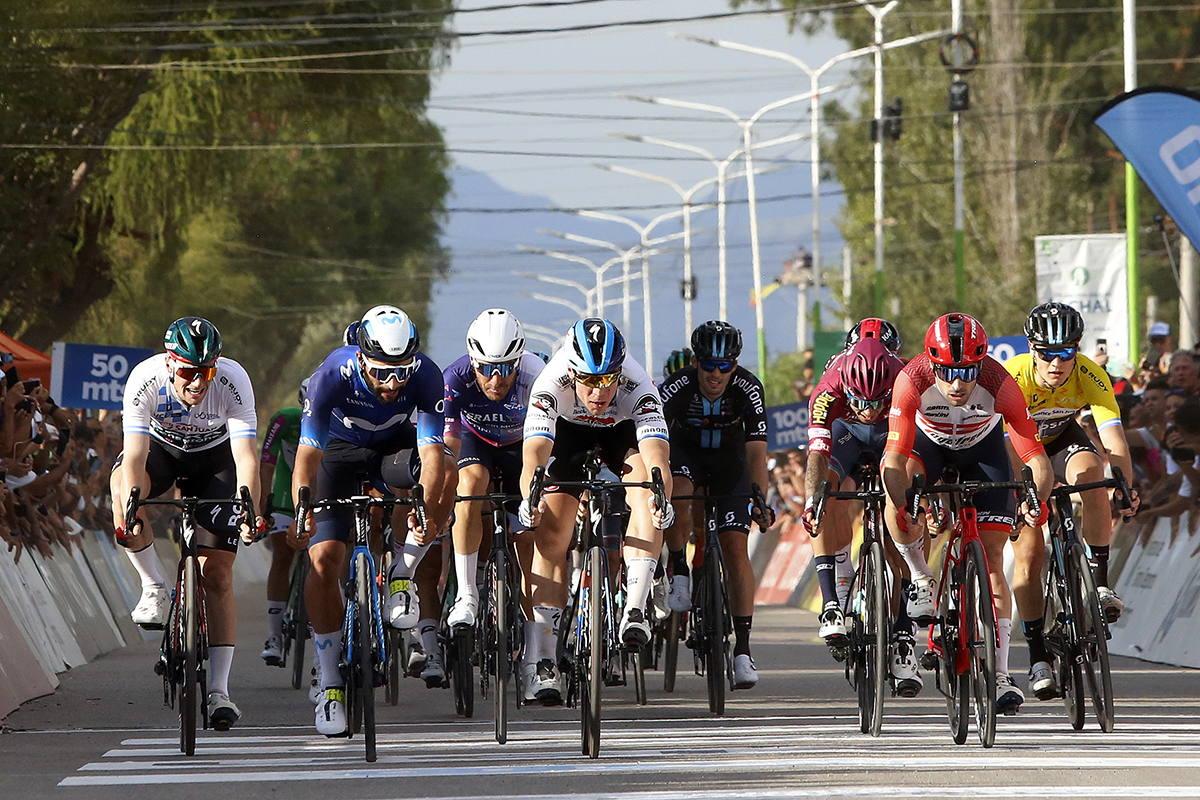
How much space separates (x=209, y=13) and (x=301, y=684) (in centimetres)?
1820

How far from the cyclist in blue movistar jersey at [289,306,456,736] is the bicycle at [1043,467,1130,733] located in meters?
3.18

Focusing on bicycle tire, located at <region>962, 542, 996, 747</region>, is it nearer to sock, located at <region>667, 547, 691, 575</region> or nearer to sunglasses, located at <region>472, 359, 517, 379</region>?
sunglasses, located at <region>472, 359, 517, 379</region>

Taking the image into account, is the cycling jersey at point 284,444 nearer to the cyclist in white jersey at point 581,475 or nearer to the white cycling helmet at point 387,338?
the cyclist in white jersey at point 581,475

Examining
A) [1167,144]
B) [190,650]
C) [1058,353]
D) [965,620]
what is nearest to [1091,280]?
[1167,144]

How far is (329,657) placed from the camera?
10.2 meters

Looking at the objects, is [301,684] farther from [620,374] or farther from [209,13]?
[209,13]

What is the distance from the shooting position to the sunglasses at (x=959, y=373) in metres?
10.1

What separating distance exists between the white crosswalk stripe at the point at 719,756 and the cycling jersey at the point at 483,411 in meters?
1.68

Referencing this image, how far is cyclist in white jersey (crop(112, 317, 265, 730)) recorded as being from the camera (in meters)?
10.2

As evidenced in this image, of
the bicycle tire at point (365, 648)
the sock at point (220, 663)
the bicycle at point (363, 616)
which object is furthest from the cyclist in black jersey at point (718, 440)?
the sock at point (220, 663)

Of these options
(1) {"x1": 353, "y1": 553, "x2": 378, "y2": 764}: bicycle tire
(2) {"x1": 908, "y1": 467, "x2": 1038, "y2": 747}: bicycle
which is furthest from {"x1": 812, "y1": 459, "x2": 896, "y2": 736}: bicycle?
(1) {"x1": 353, "y1": 553, "x2": 378, "y2": 764}: bicycle tire

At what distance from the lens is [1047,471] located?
10.2m

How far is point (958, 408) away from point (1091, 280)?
58.5 ft

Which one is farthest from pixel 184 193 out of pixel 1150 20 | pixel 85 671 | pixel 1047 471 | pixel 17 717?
pixel 1150 20
